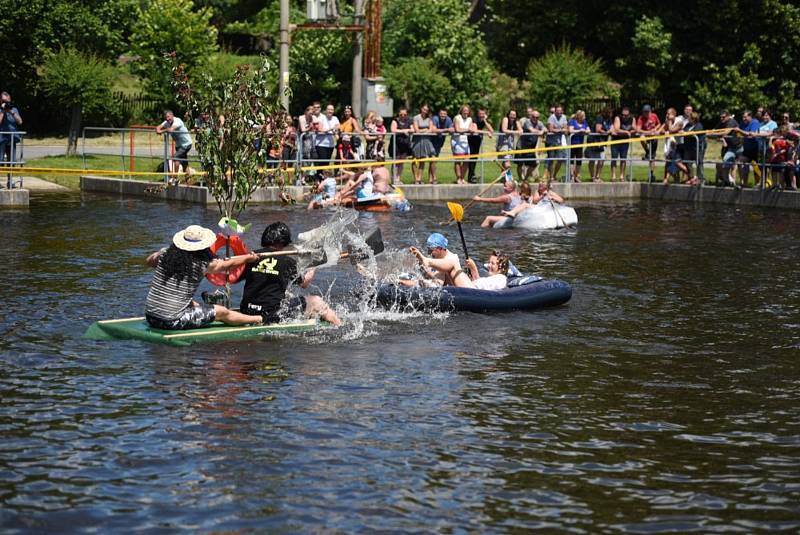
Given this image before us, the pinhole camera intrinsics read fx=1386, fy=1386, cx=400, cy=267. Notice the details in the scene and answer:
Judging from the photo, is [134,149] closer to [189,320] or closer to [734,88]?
[734,88]

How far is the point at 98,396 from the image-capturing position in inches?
462

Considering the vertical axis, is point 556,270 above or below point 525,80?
below

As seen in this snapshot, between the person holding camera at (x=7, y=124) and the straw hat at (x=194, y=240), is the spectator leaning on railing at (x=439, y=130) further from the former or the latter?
the straw hat at (x=194, y=240)

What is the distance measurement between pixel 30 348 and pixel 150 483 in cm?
471

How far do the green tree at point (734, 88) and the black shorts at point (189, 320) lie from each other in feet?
96.9

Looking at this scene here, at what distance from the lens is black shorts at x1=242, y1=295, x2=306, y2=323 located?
47.2 ft

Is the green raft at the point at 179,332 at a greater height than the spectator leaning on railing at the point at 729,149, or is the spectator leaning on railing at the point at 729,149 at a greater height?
the spectator leaning on railing at the point at 729,149

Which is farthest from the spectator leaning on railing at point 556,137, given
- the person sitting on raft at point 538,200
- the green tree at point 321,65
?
the green tree at point 321,65

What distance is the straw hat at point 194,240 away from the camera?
13.4 meters

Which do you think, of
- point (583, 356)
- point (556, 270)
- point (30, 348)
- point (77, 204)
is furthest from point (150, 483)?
point (77, 204)

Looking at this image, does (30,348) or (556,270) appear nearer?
(30,348)

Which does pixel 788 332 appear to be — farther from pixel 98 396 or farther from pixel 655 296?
pixel 98 396

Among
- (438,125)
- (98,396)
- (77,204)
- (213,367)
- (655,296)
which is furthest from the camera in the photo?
(438,125)

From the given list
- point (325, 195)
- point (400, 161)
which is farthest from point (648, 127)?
point (325, 195)
